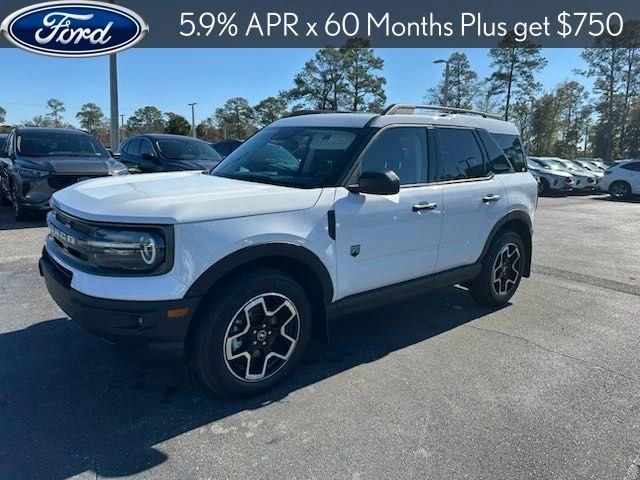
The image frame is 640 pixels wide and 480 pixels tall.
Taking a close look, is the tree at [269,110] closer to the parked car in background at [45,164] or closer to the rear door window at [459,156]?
the parked car in background at [45,164]

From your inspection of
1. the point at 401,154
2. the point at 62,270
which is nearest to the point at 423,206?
the point at 401,154

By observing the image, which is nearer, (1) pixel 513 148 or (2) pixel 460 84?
(1) pixel 513 148

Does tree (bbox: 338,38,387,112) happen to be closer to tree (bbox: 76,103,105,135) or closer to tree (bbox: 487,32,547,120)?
tree (bbox: 487,32,547,120)

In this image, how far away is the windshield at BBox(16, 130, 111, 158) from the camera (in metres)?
8.65

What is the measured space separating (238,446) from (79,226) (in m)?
1.56

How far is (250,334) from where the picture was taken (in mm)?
2994

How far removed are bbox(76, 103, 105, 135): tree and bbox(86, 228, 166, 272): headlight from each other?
252ft

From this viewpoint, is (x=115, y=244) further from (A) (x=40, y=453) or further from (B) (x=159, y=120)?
(B) (x=159, y=120)

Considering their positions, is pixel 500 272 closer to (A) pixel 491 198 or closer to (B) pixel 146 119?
(A) pixel 491 198

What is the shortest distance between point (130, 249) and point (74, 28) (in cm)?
1539

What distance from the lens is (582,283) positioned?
600 centimetres

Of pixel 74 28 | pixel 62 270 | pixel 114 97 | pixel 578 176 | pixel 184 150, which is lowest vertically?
pixel 62 270

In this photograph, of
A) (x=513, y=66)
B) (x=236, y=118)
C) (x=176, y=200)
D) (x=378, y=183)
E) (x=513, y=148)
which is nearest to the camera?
(x=176, y=200)

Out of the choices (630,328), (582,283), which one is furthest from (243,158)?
(582,283)
